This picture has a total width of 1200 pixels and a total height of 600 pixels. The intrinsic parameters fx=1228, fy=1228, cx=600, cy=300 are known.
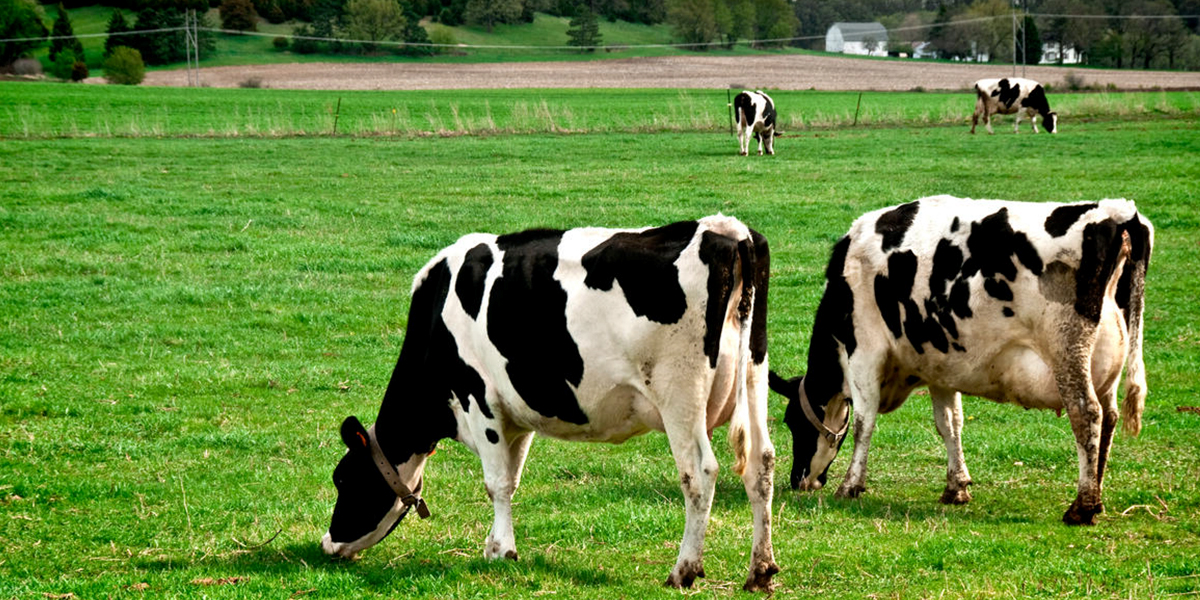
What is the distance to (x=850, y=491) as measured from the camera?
1071 cm

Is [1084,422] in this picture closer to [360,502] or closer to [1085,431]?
[1085,431]

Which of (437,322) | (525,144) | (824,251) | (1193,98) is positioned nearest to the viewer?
(437,322)

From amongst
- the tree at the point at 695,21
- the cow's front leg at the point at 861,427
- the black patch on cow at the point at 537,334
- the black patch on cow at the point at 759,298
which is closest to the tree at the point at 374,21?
the tree at the point at 695,21

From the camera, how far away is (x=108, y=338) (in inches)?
658

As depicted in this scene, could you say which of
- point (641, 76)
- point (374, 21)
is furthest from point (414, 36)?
point (641, 76)

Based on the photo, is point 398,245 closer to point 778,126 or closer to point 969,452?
point 969,452

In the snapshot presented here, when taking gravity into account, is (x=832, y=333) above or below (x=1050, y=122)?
below

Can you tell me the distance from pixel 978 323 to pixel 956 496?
1.54 meters

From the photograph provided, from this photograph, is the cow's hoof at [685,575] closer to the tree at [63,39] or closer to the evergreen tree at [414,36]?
the tree at [63,39]

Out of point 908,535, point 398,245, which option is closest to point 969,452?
point 908,535

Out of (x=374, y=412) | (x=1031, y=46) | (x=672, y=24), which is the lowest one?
(x=374, y=412)

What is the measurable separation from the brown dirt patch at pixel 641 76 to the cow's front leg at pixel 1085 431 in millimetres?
78503

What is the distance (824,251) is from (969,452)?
35.3ft

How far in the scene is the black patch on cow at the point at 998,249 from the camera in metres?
9.70
